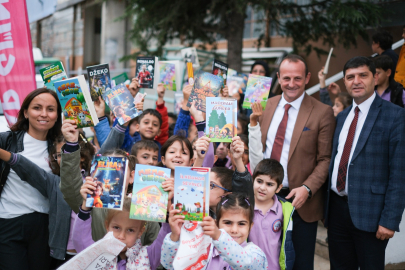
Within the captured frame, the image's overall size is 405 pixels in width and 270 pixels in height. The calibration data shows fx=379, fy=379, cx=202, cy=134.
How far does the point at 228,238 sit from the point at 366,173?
1463 mm

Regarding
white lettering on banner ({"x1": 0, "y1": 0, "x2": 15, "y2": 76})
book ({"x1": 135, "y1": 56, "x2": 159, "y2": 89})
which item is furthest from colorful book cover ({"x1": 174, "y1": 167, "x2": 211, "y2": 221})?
white lettering on banner ({"x1": 0, "y1": 0, "x2": 15, "y2": 76})

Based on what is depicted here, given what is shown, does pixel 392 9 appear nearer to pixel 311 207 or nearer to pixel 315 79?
pixel 315 79

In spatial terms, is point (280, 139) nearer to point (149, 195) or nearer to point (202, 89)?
point (202, 89)

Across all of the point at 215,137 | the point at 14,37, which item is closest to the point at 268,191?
the point at 215,137

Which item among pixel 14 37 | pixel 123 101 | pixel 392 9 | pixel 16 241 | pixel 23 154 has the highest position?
pixel 392 9

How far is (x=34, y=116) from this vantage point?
295cm

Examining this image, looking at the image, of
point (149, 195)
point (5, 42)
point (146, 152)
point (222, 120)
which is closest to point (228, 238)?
point (149, 195)

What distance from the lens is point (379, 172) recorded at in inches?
116

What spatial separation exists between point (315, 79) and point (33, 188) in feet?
27.0

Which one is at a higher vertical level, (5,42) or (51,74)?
(5,42)

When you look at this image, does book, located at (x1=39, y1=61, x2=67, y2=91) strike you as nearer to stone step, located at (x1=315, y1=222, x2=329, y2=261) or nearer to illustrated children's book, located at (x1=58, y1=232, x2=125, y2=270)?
illustrated children's book, located at (x1=58, y1=232, x2=125, y2=270)

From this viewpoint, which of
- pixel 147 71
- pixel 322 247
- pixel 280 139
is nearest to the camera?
pixel 280 139

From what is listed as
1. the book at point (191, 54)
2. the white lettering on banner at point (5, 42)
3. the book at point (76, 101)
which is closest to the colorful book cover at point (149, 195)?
the book at point (76, 101)

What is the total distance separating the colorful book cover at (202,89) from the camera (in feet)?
10.3
